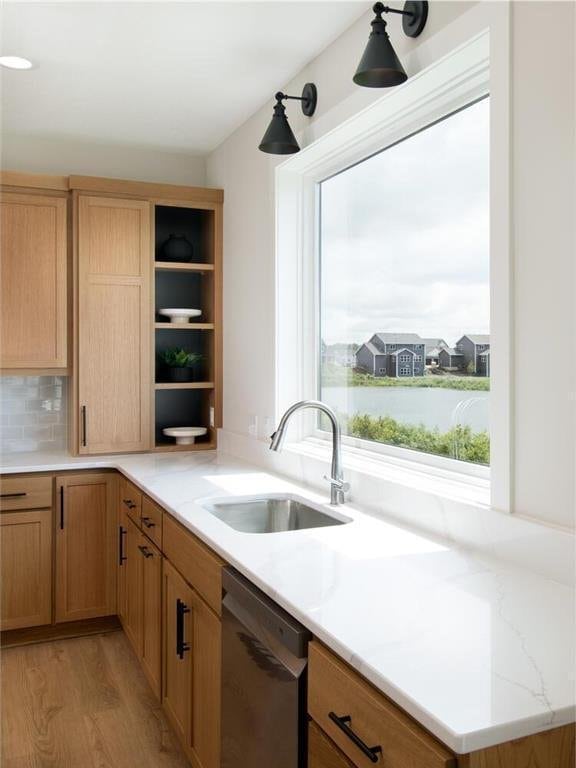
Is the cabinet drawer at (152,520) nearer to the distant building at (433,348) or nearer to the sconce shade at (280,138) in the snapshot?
the distant building at (433,348)

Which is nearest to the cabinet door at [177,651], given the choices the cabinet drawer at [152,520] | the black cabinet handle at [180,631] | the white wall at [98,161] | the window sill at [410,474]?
the black cabinet handle at [180,631]

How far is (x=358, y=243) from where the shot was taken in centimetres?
283

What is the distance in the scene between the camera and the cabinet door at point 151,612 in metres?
2.61

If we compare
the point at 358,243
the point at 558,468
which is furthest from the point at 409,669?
the point at 358,243

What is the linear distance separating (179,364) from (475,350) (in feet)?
6.85

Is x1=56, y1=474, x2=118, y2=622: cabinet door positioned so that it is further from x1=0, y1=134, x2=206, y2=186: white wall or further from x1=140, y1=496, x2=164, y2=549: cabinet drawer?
x1=0, y1=134, x2=206, y2=186: white wall

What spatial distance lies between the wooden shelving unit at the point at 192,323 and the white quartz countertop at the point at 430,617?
1678 millimetres

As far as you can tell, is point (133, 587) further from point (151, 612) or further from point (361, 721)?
point (361, 721)

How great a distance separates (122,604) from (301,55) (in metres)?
2.60

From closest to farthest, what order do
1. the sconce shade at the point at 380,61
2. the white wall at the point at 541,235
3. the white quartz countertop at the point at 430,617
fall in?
the white quartz countertop at the point at 430,617
the white wall at the point at 541,235
the sconce shade at the point at 380,61

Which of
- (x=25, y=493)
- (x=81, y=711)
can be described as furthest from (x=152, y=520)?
(x=25, y=493)

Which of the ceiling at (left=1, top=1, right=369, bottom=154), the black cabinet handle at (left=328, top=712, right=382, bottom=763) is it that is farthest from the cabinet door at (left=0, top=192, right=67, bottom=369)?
the black cabinet handle at (left=328, top=712, right=382, bottom=763)

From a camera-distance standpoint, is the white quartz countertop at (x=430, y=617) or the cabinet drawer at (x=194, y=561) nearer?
the white quartz countertop at (x=430, y=617)

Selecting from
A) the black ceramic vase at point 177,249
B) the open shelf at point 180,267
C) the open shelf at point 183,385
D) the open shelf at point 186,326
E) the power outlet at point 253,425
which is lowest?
the power outlet at point 253,425
